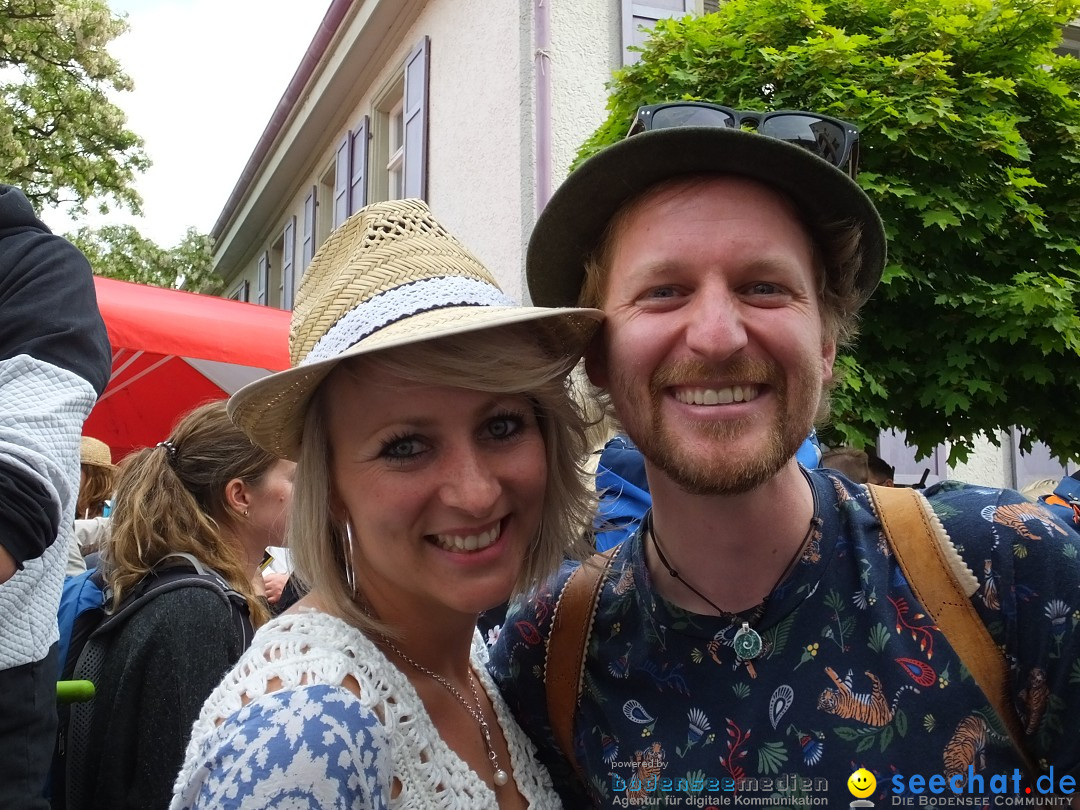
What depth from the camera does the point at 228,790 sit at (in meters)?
1.12

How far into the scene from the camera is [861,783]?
1.36 m

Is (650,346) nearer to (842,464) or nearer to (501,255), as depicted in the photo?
(842,464)

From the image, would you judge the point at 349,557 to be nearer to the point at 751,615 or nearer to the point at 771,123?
the point at 751,615

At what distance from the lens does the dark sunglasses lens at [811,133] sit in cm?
173

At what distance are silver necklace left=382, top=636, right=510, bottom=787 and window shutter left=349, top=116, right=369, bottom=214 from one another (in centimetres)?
1021

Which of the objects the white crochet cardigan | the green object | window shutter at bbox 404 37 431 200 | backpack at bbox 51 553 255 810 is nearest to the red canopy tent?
backpack at bbox 51 553 255 810

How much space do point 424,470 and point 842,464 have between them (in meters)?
3.65

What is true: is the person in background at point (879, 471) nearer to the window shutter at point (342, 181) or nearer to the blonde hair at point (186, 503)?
the blonde hair at point (186, 503)

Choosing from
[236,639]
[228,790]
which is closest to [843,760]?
[228,790]

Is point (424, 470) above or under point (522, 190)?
under

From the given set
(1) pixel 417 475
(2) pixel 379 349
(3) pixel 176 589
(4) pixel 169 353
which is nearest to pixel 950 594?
(1) pixel 417 475

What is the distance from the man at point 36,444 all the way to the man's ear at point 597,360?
103 cm

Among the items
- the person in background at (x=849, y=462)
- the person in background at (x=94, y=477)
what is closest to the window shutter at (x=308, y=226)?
the person in background at (x=94, y=477)

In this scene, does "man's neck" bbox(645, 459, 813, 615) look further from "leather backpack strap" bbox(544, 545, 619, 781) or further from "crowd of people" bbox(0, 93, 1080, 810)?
"leather backpack strap" bbox(544, 545, 619, 781)
